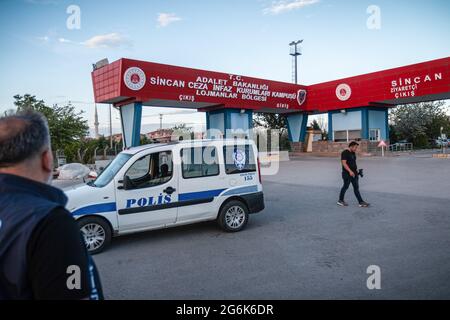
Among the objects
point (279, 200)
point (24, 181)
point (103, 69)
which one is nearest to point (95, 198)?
point (24, 181)

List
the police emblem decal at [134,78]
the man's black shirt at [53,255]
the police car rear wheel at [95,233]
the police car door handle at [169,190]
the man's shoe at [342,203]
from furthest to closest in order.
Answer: the police emblem decal at [134,78], the man's shoe at [342,203], the police car door handle at [169,190], the police car rear wheel at [95,233], the man's black shirt at [53,255]

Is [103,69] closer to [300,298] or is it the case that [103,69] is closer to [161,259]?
[161,259]

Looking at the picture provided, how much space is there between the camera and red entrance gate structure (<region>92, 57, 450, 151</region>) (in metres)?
21.9

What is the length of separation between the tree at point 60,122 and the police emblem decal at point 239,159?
23.5 meters

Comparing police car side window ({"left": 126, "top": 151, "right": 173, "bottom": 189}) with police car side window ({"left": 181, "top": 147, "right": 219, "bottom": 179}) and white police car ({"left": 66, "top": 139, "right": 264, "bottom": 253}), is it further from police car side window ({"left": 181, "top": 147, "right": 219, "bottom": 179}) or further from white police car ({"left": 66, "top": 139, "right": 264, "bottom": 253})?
police car side window ({"left": 181, "top": 147, "right": 219, "bottom": 179})

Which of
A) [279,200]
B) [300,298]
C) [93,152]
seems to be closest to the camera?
[300,298]

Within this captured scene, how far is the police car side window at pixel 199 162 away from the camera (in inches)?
263

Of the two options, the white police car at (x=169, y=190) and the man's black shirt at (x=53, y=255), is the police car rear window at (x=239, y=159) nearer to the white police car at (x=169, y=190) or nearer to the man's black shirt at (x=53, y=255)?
the white police car at (x=169, y=190)

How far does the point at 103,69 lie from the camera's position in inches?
861

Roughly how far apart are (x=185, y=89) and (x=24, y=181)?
2276 centimetres

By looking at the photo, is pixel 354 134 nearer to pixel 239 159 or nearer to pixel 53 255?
pixel 239 159

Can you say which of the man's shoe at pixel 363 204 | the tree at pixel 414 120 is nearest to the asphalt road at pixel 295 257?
the man's shoe at pixel 363 204

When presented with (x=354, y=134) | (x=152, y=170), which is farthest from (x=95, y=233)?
(x=354, y=134)
